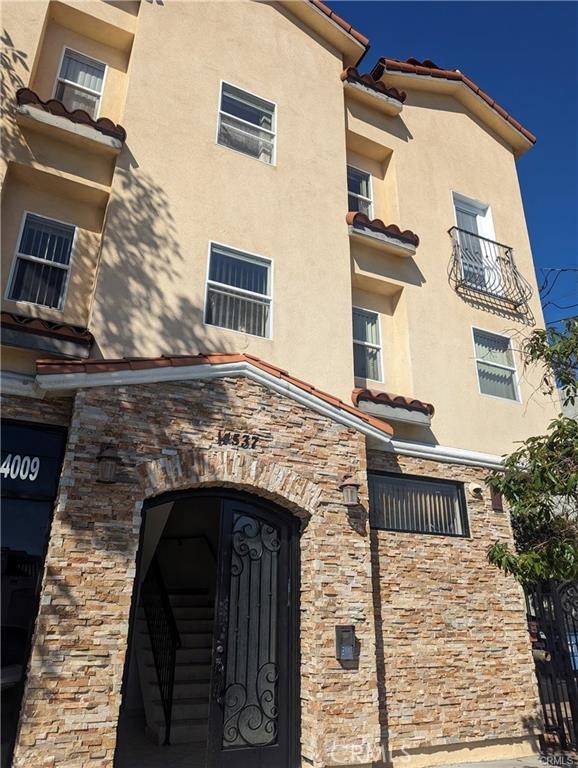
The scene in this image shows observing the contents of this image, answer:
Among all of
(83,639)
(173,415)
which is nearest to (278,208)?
(173,415)

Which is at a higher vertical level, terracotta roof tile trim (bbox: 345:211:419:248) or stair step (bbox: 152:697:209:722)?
terracotta roof tile trim (bbox: 345:211:419:248)

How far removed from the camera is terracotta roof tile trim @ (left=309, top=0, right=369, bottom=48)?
10992 millimetres

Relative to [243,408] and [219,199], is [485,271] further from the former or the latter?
[243,408]

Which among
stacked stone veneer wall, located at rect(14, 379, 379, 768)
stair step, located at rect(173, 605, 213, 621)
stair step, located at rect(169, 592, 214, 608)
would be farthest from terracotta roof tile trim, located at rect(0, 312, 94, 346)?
stair step, located at rect(169, 592, 214, 608)

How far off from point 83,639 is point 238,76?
9.27 meters

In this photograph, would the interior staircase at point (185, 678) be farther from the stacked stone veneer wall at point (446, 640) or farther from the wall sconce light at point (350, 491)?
the wall sconce light at point (350, 491)

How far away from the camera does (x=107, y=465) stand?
5965 millimetres

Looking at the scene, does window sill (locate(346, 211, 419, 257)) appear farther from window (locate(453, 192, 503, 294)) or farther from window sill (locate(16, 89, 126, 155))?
window sill (locate(16, 89, 126, 155))

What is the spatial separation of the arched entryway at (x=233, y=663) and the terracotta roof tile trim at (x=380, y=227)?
5.39 m

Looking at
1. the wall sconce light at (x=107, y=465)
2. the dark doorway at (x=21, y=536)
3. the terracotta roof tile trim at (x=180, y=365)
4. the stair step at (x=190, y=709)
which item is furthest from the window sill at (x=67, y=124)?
the stair step at (x=190, y=709)

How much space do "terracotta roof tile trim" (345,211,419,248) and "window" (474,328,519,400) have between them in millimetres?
2278

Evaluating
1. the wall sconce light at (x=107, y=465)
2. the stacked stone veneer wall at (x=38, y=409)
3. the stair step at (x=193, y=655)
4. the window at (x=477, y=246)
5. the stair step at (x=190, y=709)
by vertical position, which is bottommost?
the stair step at (x=190, y=709)

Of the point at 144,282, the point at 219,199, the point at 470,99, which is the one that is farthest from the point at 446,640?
the point at 470,99

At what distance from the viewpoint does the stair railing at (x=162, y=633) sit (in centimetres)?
811
